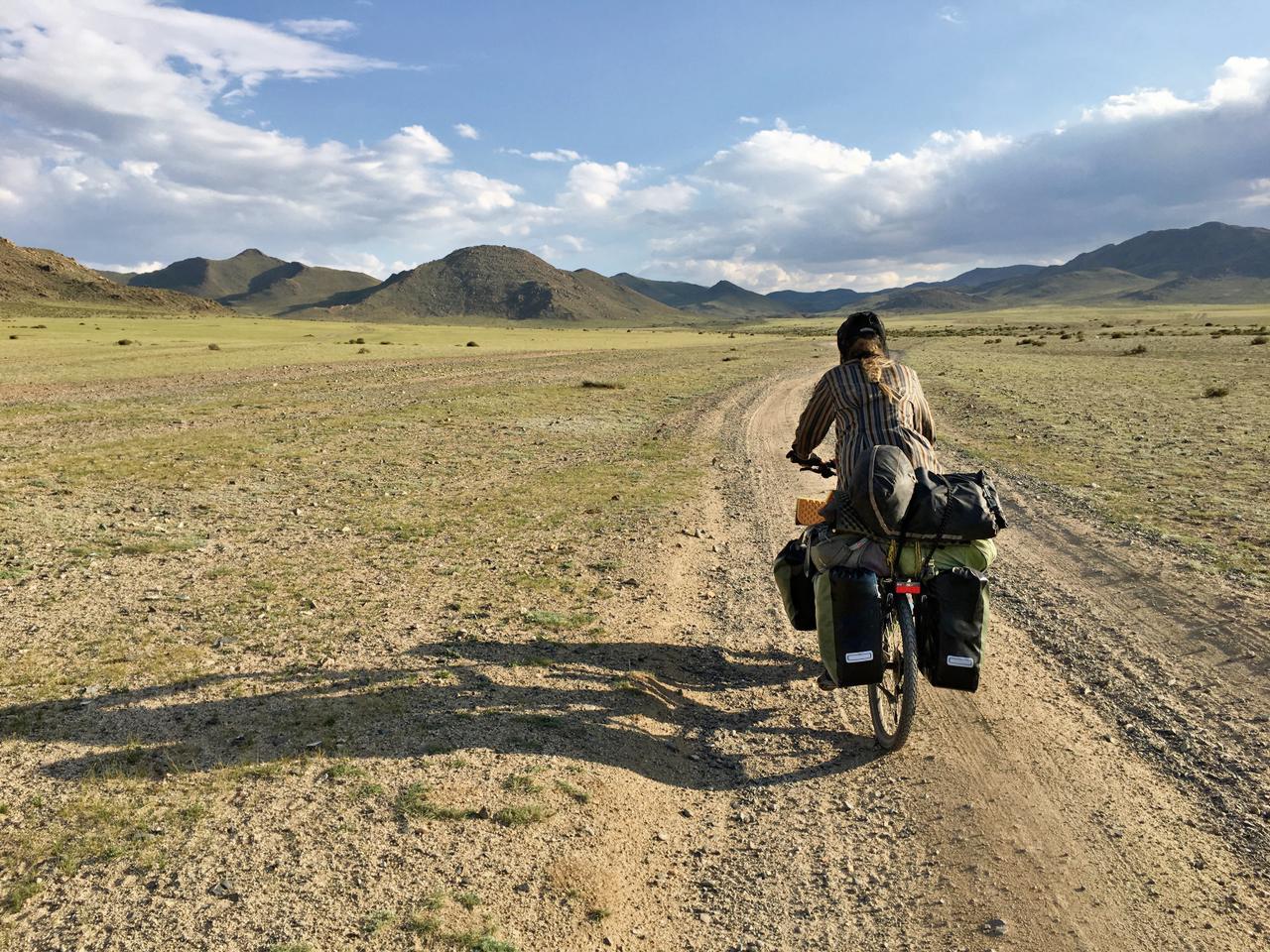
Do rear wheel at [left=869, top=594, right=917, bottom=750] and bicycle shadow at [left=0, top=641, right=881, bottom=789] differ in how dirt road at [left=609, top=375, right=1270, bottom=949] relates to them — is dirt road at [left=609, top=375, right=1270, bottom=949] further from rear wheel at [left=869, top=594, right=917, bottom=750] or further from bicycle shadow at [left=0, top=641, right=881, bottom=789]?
rear wheel at [left=869, top=594, right=917, bottom=750]

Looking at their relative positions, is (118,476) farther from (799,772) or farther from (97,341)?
(97,341)

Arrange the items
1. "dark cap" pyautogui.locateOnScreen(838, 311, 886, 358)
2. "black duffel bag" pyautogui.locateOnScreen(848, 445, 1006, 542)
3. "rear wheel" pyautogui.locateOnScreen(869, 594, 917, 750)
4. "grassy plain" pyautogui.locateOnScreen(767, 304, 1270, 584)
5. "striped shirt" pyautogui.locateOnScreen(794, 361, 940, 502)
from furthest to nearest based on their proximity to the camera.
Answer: "grassy plain" pyautogui.locateOnScreen(767, 304, 1270, 584) < "dark cap" pyautogui.locateOnScreen(838, 311, 886, 358) < "striped shirt" pyautogui.locateOnScreen(794, 361, 940, 502) < "rear wheel" pyautogui.locateOnScreen(869, 594, 917, 750) < "black duffel bag" pyautogui.locateOnScreen(848, 445, 1006, 542)

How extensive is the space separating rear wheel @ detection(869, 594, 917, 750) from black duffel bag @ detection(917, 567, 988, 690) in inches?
6.7

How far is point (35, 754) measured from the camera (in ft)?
16.7

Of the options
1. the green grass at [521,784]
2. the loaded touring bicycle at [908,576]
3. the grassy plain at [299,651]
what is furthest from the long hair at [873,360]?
the green grass at [521,784]

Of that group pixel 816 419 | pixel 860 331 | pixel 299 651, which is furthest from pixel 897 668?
pixel 299 651

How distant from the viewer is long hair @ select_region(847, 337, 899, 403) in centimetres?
545

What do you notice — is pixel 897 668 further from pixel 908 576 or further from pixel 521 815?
pixel 521 815

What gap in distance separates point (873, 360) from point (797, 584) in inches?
70.3

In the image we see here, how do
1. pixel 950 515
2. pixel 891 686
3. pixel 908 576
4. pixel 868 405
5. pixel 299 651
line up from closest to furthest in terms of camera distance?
pixel 950 515 < pixel 908 576 < pixel 868 405 < pixel 891 686 < pixel 299 651

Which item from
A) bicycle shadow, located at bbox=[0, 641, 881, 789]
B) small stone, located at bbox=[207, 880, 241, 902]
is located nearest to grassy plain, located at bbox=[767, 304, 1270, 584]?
bicycle shadow, located at bbox=[0, 641, 881, 789]

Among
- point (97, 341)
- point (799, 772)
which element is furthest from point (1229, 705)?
point (97, 341)

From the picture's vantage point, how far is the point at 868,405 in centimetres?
546

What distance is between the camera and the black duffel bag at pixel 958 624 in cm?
489
